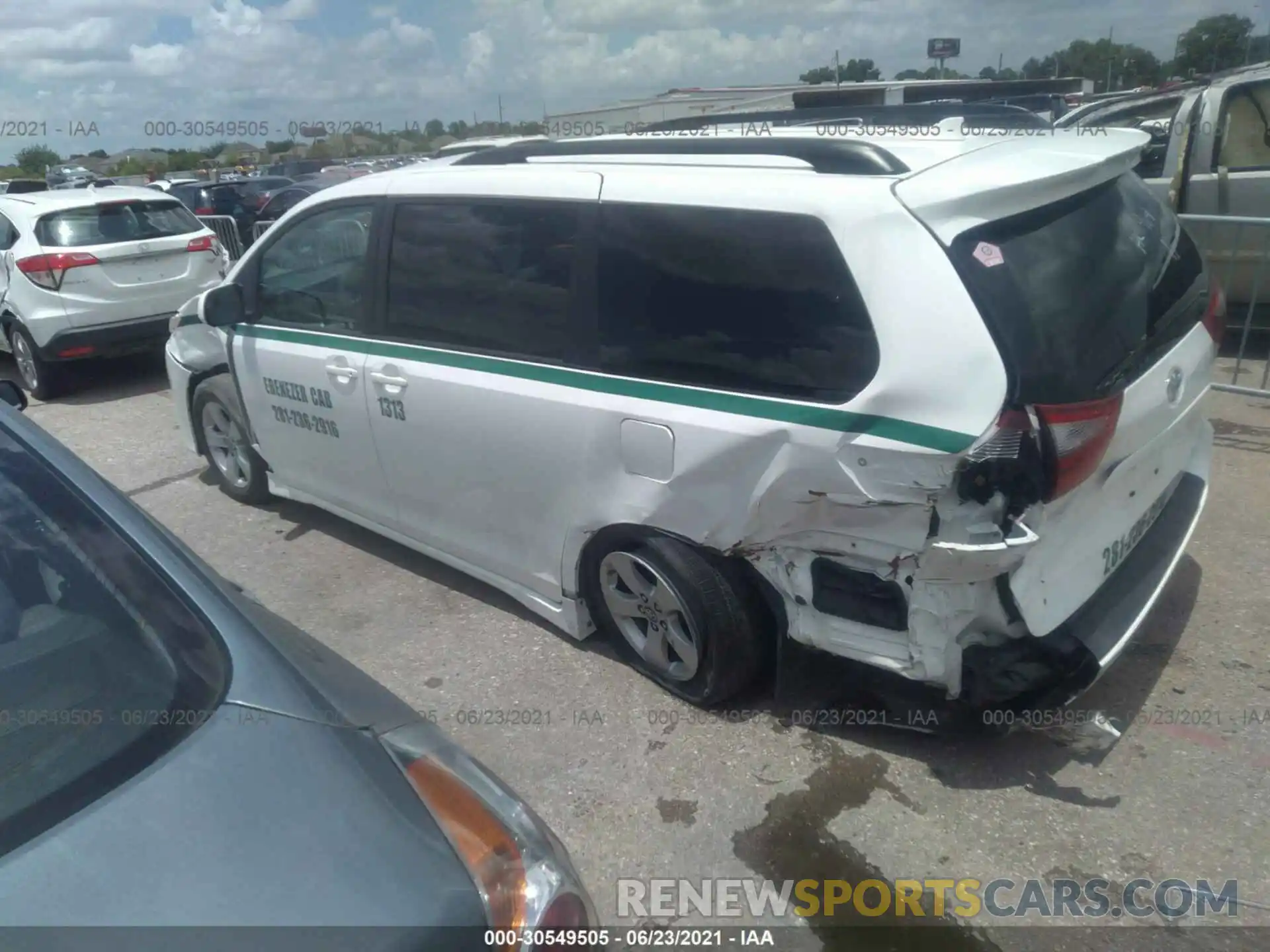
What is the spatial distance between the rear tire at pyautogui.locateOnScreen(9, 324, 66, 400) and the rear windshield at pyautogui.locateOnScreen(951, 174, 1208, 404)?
8.21 metres

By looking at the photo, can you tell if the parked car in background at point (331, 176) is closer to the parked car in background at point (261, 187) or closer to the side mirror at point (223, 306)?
the parked car in background at point (261, 187)

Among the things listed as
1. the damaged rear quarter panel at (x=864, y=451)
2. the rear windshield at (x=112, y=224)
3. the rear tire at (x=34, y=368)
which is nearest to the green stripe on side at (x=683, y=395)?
the damaged rear quarter panel at (x=864, y=451)

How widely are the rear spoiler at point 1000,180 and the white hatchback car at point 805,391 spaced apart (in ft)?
0.03

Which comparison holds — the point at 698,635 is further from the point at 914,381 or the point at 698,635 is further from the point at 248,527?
the point at 248,527

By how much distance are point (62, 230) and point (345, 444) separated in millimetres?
5631

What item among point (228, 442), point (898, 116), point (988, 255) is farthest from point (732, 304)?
point (228, 442)

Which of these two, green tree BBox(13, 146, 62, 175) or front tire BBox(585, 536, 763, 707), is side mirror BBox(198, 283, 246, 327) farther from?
green tree BBox(13, 146, 62, 175)

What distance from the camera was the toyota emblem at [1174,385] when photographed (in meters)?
2.96

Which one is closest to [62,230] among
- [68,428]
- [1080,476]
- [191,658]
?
[68,428]

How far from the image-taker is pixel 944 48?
24141mm

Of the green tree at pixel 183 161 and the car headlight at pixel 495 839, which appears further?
the green tree at pixel 183 161

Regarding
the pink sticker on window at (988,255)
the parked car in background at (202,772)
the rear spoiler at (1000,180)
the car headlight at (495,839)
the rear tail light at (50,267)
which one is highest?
the rear spoiler at (1000,180)

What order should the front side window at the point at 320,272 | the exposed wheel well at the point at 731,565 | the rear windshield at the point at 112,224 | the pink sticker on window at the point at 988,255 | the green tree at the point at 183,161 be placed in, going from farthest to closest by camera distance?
the green tree at the point at 183,161 < the rear windshield at the point at 112,224 < the front side window at the point at 320,272 < the exposed wheel well at the point at 731,565 < the pink sticker on window at the point at 988,255

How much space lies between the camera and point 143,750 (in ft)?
5.32
